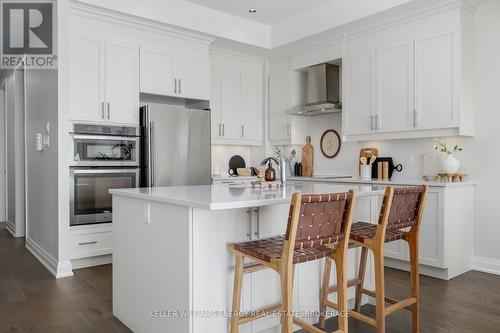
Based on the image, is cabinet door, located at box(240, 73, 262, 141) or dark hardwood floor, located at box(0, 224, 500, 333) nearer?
dark hardwood floor, located at box(0, 224, 500, 333)

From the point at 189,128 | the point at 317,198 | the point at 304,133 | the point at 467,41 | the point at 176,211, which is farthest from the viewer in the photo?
the point at 304,133

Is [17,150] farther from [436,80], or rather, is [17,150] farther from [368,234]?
[436,80]

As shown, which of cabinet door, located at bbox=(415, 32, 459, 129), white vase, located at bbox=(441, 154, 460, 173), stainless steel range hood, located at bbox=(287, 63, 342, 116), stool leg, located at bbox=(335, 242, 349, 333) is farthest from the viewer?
stainless steel range hood, located at bbox=(287, 63, 342, 116)

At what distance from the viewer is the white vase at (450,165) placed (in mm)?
3789

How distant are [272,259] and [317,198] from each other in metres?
0.36

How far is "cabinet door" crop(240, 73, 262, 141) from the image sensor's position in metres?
5.62

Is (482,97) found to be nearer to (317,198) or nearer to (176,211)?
(317,198)

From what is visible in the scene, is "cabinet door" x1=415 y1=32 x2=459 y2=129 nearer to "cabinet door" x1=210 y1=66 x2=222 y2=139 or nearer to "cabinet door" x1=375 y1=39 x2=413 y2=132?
"cabinet door" x1=375 y1=39 x2=413 y2=132

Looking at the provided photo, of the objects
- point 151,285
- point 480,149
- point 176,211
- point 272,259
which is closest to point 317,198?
point 272,259

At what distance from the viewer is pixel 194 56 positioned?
4777 mm

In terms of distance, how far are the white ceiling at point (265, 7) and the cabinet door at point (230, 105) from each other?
87 centimetres

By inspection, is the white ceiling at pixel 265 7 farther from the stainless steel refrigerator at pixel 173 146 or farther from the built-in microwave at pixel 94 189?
the built-in microwave at pixel 94 189

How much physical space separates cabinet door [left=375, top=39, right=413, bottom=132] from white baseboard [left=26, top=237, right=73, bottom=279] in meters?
3.52

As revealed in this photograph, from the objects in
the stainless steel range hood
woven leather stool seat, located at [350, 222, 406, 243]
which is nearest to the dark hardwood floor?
woven leather stool seat, located at [350, 222, 406, 243]
